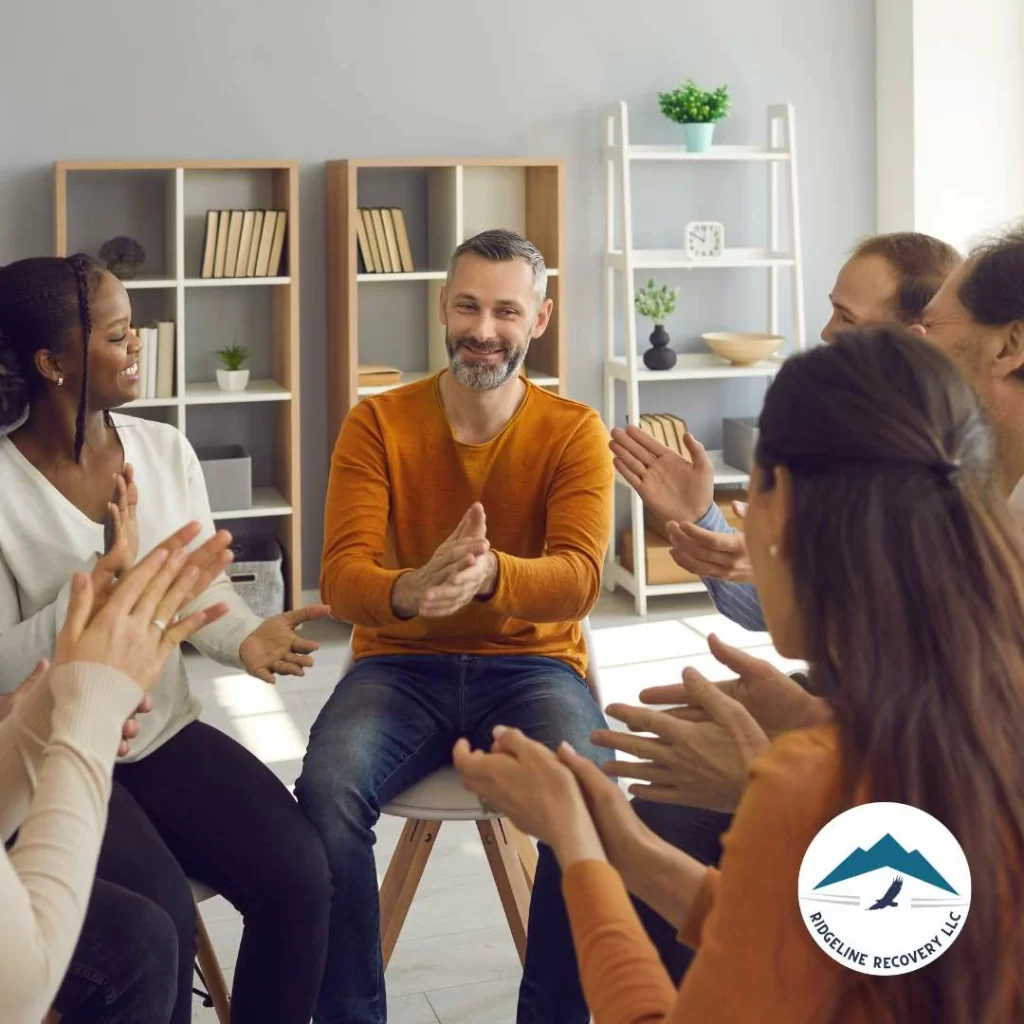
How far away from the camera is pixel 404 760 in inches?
84.4

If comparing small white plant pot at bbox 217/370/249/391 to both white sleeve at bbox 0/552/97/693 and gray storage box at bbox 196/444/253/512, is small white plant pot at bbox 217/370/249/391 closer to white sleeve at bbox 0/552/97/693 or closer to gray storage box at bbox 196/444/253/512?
gray storage box at bbox 196/444/253/512

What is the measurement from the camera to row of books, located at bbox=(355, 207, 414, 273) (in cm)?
456

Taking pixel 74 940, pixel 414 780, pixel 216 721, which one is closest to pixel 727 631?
pixel 216 721

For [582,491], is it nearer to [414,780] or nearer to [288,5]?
[414,780]

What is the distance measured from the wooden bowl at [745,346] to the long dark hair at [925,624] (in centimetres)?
382

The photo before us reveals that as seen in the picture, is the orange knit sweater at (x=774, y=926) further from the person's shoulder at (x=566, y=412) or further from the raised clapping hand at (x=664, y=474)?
the person's shoulder at (x=566, y=412)

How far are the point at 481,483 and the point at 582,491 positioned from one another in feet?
0.58

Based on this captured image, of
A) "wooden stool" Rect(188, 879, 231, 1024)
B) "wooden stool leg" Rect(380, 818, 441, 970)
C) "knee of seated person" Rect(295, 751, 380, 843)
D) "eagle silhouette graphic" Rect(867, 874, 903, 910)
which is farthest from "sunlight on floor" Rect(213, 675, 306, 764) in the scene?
"eagle silhouette graphic" Rect(867, 874, 903, 910)

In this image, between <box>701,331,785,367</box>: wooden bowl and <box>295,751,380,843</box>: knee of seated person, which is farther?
<box>701,331,785,367</box>: wooden bowl

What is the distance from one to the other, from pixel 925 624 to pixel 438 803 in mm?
1150

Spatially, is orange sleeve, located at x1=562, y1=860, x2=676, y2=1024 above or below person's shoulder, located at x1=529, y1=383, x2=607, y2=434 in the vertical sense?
below

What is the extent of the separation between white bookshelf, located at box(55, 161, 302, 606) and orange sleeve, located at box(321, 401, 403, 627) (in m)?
2.11

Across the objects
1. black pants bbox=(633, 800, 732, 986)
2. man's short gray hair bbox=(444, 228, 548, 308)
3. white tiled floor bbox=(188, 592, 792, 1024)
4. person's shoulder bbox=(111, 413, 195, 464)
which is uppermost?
man's short gray hair bbox=(444, 228, 548, 308)

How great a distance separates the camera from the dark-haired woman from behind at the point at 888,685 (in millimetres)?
1066
